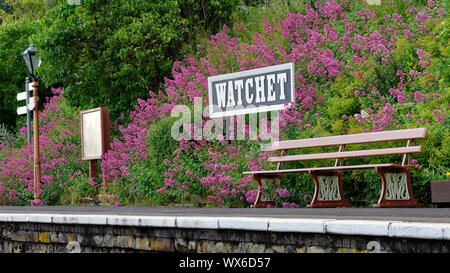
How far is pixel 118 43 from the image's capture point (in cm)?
1667

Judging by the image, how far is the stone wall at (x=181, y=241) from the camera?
501cm

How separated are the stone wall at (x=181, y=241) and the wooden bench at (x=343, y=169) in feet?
9.57

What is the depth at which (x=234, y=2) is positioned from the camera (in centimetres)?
1772

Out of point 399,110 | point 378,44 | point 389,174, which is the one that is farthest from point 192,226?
point 378,44

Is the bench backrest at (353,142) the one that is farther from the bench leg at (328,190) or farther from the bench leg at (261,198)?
the bench leg at (261,198)

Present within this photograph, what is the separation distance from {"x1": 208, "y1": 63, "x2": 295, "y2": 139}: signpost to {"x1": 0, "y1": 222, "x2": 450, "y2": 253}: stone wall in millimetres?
4273

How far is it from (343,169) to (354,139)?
589 millimetres

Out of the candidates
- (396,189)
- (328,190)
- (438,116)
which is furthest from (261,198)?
(438,116)

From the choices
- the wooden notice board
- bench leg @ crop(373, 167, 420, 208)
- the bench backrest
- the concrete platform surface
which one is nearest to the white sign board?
the bench backrest

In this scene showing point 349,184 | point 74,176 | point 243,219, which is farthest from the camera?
point 74,176

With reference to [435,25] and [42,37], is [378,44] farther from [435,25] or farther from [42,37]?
[42,37]

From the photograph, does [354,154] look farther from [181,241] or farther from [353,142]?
[181,241]

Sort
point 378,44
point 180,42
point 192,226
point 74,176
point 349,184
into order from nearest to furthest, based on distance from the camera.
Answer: point 192,226
point 349,184
point 378,44
point 74,176
point 180,42

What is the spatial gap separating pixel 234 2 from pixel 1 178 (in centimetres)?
723
